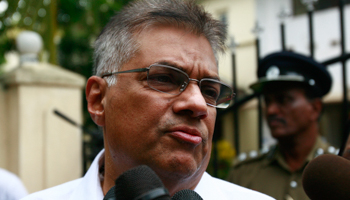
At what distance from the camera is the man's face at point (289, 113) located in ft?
9.76

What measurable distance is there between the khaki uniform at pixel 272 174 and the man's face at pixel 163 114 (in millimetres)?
1364

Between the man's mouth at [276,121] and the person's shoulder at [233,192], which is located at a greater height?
the person's shoulder at [233,192]

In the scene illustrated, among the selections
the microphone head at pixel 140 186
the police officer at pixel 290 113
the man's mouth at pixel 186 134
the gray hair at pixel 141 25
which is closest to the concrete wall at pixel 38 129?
the gray hair at pixel 141 25

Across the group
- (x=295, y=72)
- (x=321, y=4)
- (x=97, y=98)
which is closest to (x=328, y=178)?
→ (x=97, y=98)

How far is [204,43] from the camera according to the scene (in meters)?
1.78

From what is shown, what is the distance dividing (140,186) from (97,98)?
1.01m

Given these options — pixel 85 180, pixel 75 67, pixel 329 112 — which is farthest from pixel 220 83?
pixel 329 112

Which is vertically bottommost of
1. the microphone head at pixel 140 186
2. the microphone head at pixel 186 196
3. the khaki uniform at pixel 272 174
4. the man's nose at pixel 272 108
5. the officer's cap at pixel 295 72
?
the khaki uniform at pixel 272 174

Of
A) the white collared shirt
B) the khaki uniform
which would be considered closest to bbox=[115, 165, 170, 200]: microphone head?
the white collared shirt

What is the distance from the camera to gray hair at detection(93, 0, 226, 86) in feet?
5.62

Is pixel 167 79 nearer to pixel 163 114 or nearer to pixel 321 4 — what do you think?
pixel 163 114

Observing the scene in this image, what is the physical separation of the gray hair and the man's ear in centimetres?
6

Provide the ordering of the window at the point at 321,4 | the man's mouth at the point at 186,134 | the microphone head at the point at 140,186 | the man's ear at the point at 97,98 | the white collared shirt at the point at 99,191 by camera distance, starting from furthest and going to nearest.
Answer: the window at the point at 321,4 < the man's ear at the point at 97,98 < the white collared shirt at the point at 99,191 < the man's mouth at the point at 186,134 < the microphone head at the point at 140,186

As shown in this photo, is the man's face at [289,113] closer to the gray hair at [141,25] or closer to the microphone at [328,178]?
the gray hair at [141,25]
